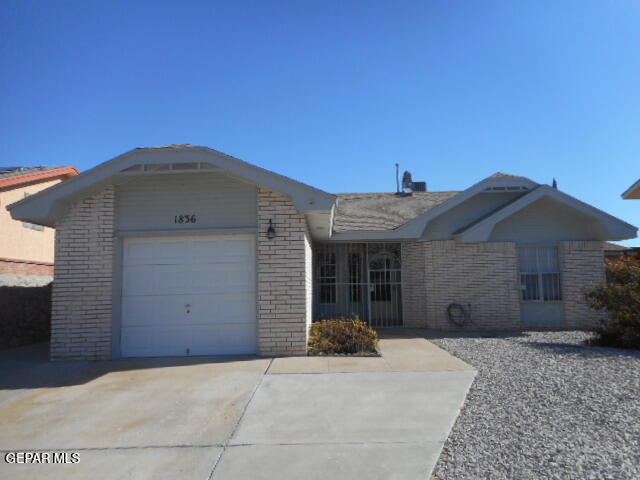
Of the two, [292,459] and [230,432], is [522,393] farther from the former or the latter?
[230,432]

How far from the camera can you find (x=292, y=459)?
3.88m

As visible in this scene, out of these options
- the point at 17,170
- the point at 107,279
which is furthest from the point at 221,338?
the point at 17,170

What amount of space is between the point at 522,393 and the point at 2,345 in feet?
35.6

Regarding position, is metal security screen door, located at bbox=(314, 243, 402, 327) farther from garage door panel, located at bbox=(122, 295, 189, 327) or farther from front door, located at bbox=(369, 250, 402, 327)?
garage door panel, located at bbox=(122, 295, 189, 327)

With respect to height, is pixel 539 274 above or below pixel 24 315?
above

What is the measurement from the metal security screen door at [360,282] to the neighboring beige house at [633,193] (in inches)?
229

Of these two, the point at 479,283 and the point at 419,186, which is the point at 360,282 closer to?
the point at 479,283

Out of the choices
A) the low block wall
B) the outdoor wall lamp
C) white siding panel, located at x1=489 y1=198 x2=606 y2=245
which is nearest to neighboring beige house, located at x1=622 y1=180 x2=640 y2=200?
white siding panel, located at x1=489 y1=198 x2=606 y2=245

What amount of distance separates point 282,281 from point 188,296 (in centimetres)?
186

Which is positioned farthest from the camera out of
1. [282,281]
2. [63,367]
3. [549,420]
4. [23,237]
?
[23,237]

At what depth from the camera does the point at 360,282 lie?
522 inches

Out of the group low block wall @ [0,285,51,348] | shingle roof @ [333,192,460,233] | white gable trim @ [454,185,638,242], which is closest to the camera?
low block wall @ [0,285,51,348]

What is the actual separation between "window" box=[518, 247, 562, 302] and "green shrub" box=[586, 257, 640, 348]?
2726mm

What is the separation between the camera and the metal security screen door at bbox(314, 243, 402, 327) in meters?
13.2
